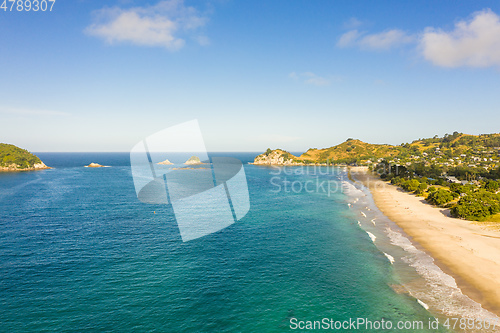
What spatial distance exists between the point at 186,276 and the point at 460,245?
53304mm

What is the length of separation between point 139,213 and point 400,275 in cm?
7020

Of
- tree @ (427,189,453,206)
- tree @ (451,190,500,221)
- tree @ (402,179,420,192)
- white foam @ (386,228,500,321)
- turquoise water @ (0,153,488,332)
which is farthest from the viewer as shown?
tree @ (402,179,420,192)

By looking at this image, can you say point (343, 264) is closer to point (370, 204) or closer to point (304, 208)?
point (304, 208)

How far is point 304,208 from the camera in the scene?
88500mm

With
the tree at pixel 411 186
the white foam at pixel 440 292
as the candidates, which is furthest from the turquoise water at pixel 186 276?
the tree at pixel 411 186

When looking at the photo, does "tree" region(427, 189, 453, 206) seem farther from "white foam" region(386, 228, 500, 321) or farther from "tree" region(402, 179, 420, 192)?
"white foam" region(386, 228, 500, 321)

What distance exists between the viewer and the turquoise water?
97.2ft

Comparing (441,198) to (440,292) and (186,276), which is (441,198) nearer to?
(440,292)

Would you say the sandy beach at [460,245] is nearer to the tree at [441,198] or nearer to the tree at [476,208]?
the tree at [476,208]

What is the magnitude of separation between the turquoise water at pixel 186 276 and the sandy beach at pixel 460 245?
784 centimetres

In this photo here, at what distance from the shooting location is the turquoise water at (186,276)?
97.2 feet

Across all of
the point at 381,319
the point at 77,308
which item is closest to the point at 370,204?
the point at 381,319

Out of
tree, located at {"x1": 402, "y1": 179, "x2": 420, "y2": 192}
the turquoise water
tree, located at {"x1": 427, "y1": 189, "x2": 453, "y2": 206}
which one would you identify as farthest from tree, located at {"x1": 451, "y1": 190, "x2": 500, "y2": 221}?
tree, located at {"x1": 402, "y1": 179, "x2": 420, "y2": 192}

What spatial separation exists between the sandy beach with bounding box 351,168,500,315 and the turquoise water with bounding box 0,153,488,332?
25.7 feet
